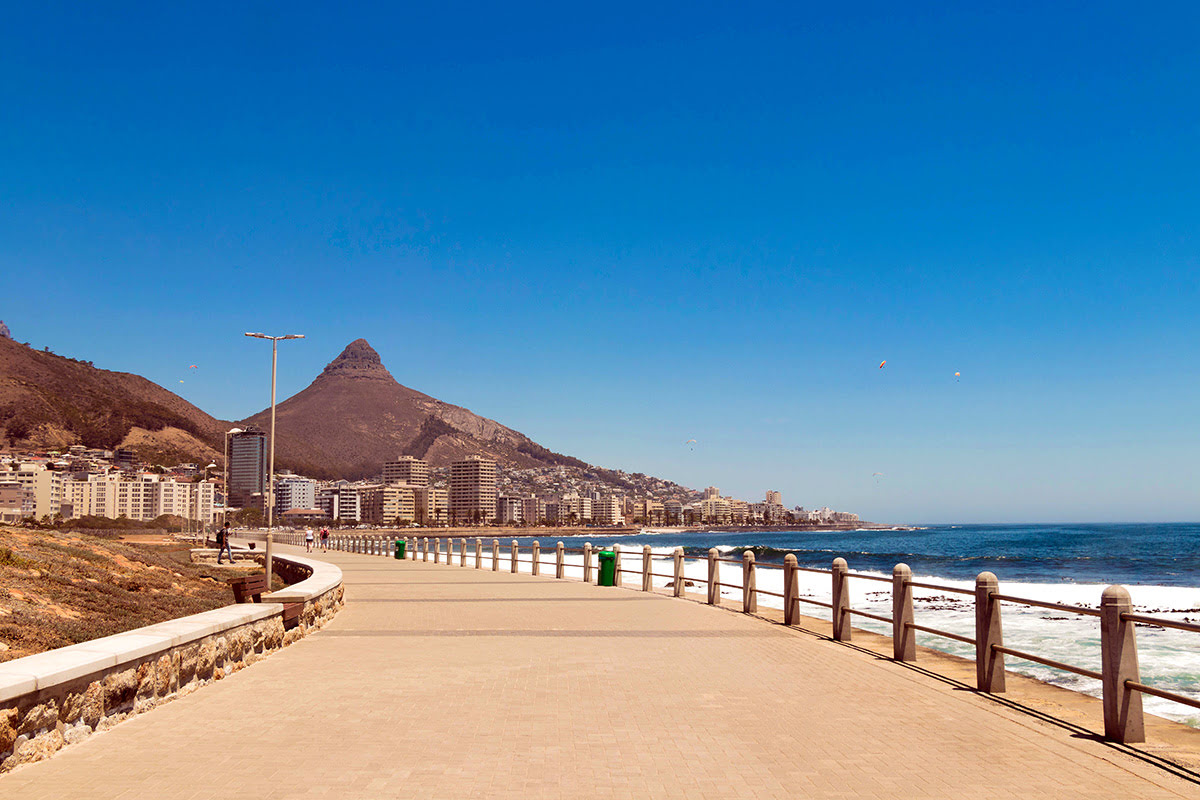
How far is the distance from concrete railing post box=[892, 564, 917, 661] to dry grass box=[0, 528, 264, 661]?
1145cm

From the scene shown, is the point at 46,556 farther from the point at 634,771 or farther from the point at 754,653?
the point at 634,771

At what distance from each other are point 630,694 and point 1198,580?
5213 cm

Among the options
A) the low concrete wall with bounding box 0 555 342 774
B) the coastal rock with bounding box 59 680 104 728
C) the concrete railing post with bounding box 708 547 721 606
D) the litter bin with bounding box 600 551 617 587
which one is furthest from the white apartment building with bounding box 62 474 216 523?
the coastal rock with bounding box 59 680 104 728

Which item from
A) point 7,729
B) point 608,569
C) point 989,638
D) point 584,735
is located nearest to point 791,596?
point 989,638

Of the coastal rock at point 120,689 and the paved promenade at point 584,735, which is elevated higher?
the coastal rock at point 120,689

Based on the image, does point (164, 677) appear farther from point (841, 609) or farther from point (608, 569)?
point (608, 569)

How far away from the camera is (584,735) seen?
7.05m

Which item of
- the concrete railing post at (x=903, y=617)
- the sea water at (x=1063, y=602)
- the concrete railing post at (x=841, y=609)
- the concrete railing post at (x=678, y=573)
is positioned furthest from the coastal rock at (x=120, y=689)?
the concrete railing post at (x=678, y=573)

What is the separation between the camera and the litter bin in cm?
2409

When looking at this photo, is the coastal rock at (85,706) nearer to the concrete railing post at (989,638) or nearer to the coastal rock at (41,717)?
the coastal rock at (41,717)

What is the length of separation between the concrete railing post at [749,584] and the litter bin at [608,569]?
7511mm

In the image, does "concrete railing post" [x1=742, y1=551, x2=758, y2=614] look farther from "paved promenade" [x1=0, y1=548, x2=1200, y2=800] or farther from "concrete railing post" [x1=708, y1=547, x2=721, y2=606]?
"paved promenade" [x1=0, y1=548, x2=1200, y2=800]

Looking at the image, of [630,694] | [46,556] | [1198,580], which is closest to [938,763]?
[630,694]

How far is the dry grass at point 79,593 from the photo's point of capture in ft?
48.5
